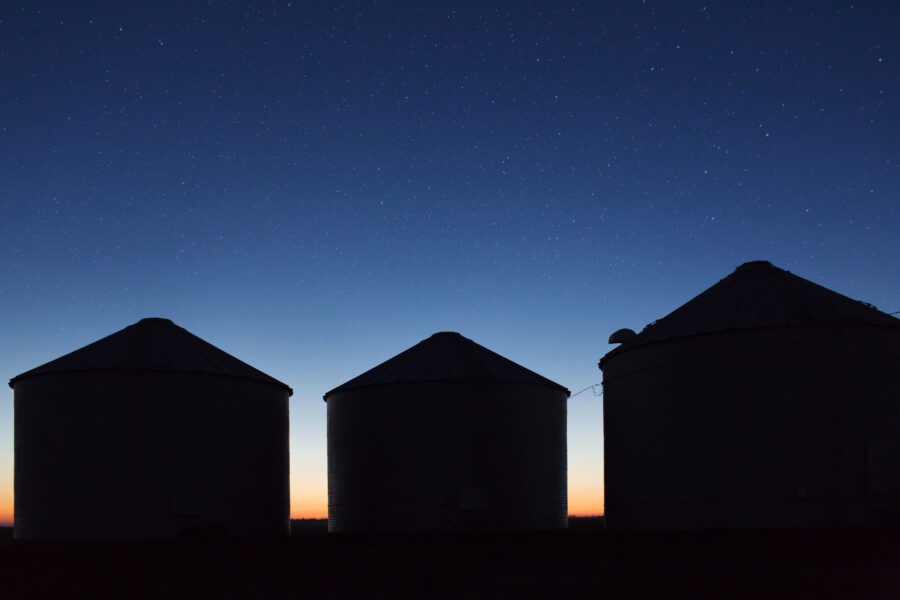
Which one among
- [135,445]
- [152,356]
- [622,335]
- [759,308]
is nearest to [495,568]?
[759,308]

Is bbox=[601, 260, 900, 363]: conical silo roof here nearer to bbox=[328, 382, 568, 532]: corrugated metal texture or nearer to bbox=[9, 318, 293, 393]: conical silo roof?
bbox=[328, 382, 568, 532]: corrugated metal texture

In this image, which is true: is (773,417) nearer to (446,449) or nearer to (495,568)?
(495,568)

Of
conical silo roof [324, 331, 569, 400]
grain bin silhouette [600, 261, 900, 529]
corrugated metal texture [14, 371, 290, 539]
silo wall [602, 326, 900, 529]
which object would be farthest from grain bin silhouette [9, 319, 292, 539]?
silo wall [602, 326, 900, 529]

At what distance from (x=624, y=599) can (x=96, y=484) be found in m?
25.0

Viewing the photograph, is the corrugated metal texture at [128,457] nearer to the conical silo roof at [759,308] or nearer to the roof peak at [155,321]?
the roof peak at [155,321]

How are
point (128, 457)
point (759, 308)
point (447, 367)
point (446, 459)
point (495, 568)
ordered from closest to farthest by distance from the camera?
1. point (495, 568)
2. point (759, 308)
3. point (128, 457)
4. point (446, 459)
5. point (447, 367)

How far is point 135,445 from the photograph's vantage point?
34000 millimetres

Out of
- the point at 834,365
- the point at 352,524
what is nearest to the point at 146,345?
the point at 352,524

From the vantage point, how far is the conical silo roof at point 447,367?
125 feet

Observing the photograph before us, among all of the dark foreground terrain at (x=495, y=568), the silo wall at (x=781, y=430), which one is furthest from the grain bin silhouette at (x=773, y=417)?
the dark foreground terrain at (x=495, y=568)

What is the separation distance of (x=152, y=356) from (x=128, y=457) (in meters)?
4.32

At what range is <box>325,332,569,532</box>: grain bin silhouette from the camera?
3653 cm

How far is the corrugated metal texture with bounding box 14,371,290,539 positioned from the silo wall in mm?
17419

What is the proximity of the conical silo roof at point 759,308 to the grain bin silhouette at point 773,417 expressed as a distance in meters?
0.07
